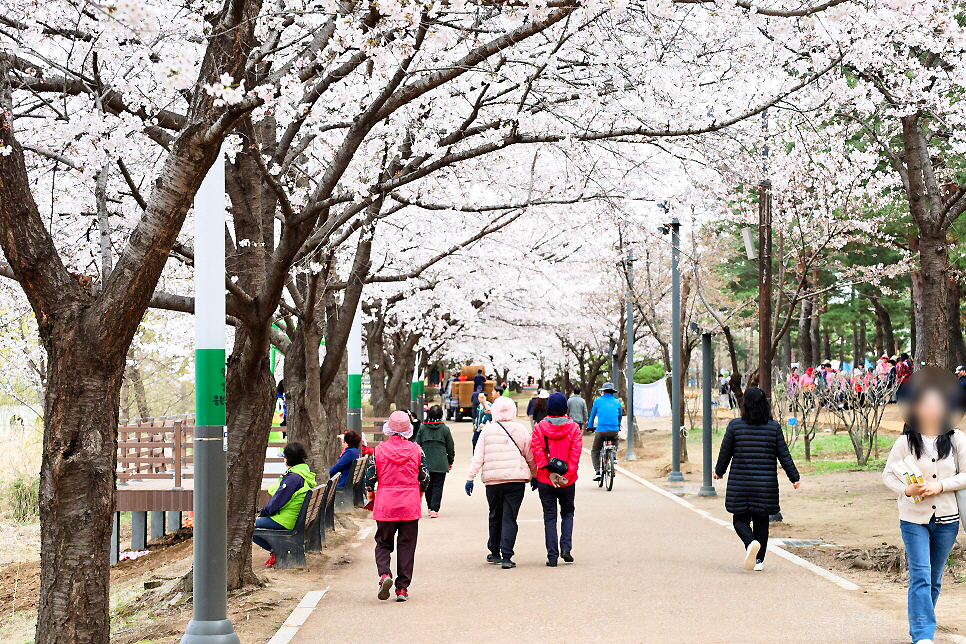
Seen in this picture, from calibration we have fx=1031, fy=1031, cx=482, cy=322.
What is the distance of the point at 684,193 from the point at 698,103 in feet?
19.6

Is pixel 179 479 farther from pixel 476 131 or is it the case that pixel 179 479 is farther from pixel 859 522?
pixel 859 522

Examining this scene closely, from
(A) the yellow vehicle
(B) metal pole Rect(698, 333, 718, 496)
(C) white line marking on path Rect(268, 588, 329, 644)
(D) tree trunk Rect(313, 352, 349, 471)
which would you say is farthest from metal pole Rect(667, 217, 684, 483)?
(A) the yellow vehicle

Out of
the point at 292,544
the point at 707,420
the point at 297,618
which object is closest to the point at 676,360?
the point at 707,420

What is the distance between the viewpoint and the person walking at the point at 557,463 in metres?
10.6

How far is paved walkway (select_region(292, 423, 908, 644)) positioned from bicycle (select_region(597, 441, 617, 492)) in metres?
5.75

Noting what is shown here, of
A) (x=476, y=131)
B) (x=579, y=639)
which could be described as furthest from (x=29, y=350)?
(x=579, y=639)

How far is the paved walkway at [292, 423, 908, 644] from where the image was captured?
7238mm

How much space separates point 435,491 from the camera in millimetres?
15555

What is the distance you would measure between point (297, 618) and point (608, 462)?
11301 mm

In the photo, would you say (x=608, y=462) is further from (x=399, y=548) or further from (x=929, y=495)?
(x=929, y=495)

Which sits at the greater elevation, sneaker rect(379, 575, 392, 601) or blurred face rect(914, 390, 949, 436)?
blurred face rect(914, 390, 949, 436)

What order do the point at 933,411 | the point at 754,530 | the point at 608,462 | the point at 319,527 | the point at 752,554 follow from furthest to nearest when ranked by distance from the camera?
the point at 608,462 < the point at 319,527 < the point at 754,530 < the point at 752,554 < the point at 933,411

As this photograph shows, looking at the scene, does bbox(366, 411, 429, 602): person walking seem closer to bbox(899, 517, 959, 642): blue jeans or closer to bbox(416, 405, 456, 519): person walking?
bbox(899, 517, 959, 642): blue jeans

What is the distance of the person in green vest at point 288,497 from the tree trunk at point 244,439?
2.82 feet
